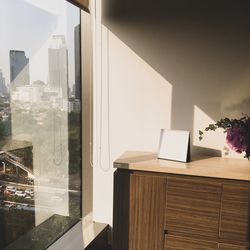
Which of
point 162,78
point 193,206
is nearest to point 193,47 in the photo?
point 162,78

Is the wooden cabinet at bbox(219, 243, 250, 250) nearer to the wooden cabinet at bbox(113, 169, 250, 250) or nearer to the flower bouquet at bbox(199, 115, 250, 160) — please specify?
the wooden cabinet at bbox(113, 169, 250, 250)

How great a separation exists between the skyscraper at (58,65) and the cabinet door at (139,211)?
757mm

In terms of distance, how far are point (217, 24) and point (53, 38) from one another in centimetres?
111

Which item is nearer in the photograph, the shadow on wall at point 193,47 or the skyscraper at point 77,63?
the shadow on wall at point 193,47

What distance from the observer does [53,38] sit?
81.1 inches

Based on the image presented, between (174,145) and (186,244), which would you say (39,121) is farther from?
(186,244)

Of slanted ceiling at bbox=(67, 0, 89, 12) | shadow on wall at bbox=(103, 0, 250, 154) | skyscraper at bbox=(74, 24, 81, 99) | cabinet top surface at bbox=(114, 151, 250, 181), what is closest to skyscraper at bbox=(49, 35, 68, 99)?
skyscraper at bbox=(74, 24, 81, 99)

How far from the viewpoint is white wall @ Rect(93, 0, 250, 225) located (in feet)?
Answer: 6.68

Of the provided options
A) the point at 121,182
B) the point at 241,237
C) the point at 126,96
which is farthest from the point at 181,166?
the point at 126,96

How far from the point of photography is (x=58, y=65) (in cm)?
212

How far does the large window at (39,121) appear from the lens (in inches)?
63.5

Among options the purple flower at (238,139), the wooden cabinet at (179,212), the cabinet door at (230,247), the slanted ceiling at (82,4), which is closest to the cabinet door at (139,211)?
the wooden cabinet at (179,212)

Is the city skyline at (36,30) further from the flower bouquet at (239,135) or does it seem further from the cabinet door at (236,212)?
the cabinet door at (236,212)

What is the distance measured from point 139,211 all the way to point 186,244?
0.34m
